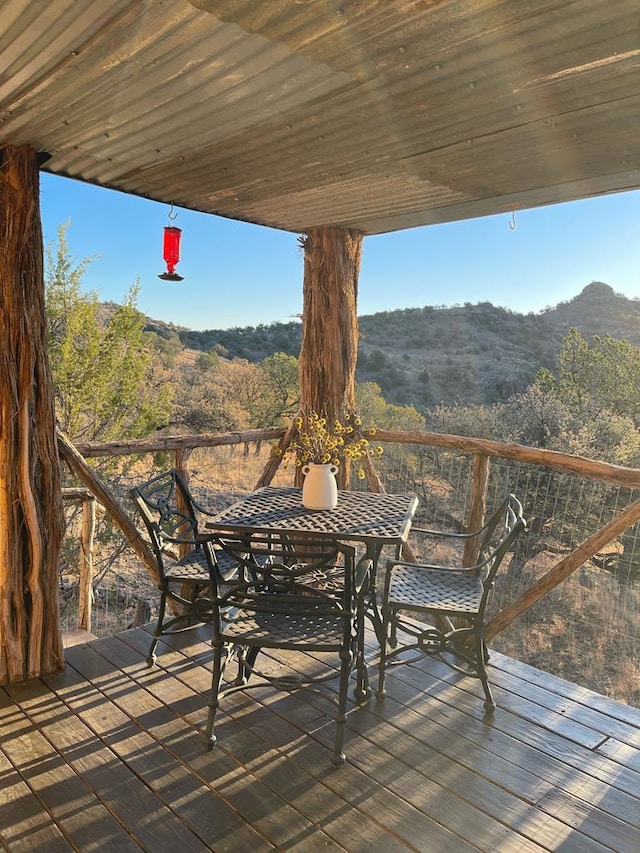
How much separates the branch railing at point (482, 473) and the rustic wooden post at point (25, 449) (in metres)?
0.29

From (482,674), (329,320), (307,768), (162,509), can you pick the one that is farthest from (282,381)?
(307,768)

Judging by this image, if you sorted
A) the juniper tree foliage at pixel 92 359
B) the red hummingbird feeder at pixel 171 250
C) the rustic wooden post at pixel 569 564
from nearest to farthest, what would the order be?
the rustic wooden post at pixel 569 564, the red hummingbird feeder at pixel 171 250, the juniper tree foliage at pixel 92 359

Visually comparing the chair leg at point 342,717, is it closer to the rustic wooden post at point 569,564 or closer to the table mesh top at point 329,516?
the table mesh top at point 329,516

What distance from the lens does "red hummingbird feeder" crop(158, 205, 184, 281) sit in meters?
2.91

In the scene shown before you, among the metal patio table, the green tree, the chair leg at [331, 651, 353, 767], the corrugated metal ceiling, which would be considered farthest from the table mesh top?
the green tree

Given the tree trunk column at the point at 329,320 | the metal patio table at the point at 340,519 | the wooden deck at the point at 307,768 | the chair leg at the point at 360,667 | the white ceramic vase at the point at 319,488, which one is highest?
the tree trunk column at the point at 329,320

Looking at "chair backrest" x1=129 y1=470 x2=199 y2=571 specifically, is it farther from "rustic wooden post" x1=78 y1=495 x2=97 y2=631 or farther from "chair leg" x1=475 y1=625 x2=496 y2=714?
"chair leg" x1=475 y1=625 x2=496 y2=714

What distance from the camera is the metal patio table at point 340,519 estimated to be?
229cm

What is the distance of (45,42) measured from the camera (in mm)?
1513

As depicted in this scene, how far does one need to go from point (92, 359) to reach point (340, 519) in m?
7.24

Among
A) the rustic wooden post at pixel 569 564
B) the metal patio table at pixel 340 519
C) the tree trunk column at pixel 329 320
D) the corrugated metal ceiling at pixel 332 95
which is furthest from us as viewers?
the tree trunk column at pixel 329 320

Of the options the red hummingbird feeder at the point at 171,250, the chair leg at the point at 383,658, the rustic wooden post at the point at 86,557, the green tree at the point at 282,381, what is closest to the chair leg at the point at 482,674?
the chair leg at the point at 383,658

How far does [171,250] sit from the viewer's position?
2926 millimetres

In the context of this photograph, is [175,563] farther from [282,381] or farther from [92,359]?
[282,381]
